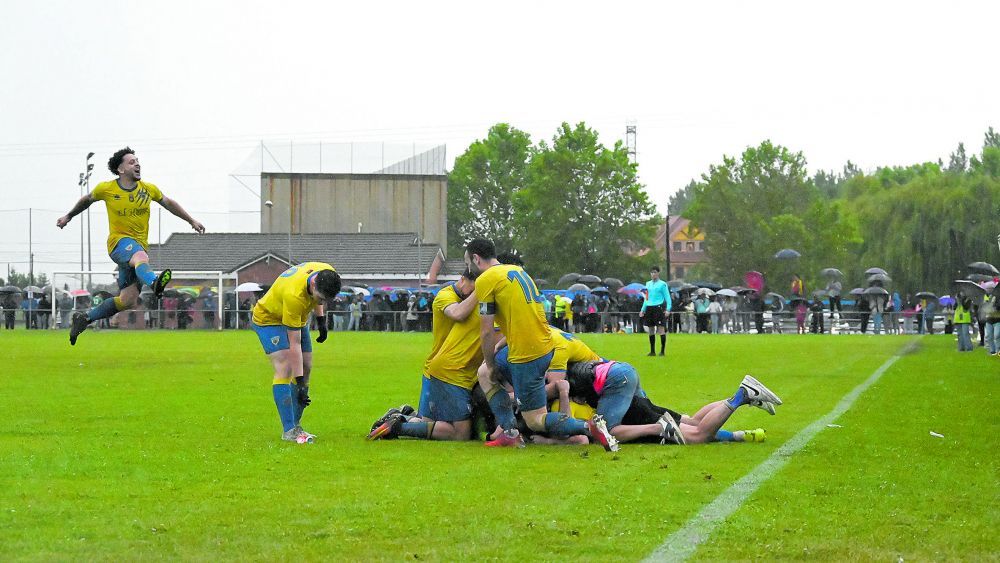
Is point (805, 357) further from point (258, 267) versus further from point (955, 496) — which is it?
point (258, 267)

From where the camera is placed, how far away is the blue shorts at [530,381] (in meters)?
10.0

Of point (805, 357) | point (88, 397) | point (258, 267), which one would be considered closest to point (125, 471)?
point (88, 397)

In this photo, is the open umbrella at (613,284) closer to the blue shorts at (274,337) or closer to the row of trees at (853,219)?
the row of trees at (853,219)

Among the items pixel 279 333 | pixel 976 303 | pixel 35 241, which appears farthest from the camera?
pixel 35 241

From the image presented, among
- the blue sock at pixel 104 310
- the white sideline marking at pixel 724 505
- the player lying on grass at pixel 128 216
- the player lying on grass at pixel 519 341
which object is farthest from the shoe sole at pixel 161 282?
the white sideline marking at pixel 724 505

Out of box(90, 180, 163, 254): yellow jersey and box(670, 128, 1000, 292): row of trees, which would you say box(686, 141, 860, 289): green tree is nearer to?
box(670, 128, 1000, 292): row of trees

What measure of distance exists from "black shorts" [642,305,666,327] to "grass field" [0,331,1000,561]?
1089 cm

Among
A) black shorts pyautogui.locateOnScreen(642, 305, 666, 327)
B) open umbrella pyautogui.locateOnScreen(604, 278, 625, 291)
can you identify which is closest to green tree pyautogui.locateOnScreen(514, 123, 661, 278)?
open umbrella pyautogui.locateOnScreen(604, 278, 625, 291)

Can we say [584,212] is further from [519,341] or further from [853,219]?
[519,341]

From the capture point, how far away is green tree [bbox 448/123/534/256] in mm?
116688

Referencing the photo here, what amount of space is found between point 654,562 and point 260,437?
597cm

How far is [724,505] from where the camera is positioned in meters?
7.11

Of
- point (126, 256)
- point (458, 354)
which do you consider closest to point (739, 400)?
point (458, 354)

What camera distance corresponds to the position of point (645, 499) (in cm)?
733
